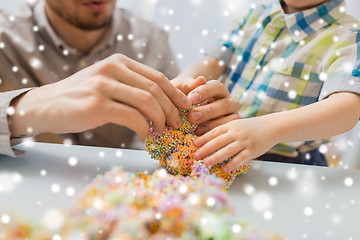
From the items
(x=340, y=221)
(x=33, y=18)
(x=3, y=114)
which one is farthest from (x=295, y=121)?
(x=33, y=18)

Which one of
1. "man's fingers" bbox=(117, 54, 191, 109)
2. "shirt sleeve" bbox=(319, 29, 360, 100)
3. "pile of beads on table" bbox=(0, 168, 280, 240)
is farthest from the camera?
"shirt sleeve" bbox=(319, 29, 360, 100)

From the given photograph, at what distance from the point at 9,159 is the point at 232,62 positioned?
0.63 m

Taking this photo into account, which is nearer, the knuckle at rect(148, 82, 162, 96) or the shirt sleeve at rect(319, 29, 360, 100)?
the knuckle at rect(148, 82, 162, 96)

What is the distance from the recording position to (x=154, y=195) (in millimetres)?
358

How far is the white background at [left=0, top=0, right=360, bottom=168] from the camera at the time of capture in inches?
38.5

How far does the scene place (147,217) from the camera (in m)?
0.32

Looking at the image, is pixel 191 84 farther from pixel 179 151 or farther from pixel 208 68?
pixel 208 68

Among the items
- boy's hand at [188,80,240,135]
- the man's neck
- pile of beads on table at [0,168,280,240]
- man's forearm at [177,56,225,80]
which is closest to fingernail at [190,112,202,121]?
boy's hand at [188,80,240,135]

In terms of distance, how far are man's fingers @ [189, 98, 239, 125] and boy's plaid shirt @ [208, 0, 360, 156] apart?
8.3 inches

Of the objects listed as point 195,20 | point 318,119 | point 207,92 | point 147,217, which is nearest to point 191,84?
point 207,92

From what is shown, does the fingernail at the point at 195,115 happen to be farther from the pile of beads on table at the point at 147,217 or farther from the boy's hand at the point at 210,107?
the pile of beads on table at the point at 147,217

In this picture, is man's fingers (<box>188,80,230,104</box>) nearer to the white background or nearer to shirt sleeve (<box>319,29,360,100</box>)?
shirt sleeve (<box>319,29,360,100</box>)

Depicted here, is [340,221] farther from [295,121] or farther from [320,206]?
[295,121]

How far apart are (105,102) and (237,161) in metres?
0.23
